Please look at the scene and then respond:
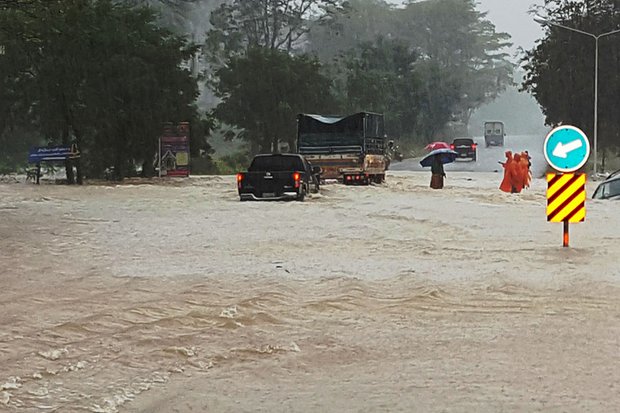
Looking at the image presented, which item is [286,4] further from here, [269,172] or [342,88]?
[269,172]

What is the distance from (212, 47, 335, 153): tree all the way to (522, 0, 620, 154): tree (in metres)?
15.8

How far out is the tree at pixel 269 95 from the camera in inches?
2589

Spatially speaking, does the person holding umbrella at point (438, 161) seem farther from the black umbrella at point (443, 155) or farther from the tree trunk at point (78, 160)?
the tree trunk at point (78, 160)

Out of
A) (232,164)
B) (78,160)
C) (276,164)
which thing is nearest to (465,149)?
(232,164)

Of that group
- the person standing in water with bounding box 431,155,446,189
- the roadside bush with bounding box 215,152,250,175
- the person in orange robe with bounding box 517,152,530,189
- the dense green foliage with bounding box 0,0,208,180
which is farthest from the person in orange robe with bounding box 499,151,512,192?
the roadside bush with bounding box 215,152,250,175

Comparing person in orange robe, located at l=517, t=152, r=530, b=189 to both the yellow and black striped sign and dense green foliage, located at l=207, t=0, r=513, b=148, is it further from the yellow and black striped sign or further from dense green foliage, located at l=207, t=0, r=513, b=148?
dense green foliage, located at l=207, t=0, r=513, b=148

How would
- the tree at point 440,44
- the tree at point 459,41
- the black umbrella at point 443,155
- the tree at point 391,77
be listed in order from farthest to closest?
the tree at point 459,41, the tree at point 440,44, the tree at point 391,77, the black umbrella at point 443,155

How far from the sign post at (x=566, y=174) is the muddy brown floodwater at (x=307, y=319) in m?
0.74

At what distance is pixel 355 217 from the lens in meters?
24.0

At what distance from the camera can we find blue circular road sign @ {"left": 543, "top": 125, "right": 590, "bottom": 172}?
15477 millimetres

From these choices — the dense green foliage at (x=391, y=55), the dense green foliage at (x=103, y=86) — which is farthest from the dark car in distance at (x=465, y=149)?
the dense green foliage at (x=103, y=86)

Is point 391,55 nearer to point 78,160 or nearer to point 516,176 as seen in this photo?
point 78,160

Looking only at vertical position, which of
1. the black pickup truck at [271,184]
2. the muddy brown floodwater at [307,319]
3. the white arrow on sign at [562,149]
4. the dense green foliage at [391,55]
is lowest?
the muddy brown floodwater at [307,319]

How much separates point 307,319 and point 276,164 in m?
21.1
